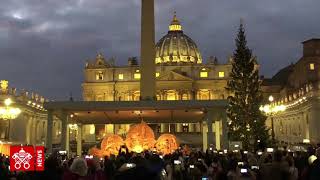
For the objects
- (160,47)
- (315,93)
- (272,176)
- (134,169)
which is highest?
(160,47)

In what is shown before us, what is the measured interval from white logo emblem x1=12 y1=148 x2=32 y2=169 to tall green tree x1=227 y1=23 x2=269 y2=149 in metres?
41.6

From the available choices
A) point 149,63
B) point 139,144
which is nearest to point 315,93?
point 149,63

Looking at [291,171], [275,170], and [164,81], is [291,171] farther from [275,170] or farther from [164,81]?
[164,81]

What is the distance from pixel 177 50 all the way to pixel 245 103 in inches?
2613

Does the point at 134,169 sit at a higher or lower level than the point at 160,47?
lower

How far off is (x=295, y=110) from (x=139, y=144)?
49120 millimetres

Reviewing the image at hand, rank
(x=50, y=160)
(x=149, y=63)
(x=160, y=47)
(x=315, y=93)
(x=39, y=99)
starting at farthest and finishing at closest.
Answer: (x=160, y=47) → (x=39, y=99) → (x=315, y=93) → (x=149, y=63) → (x=50, y=160)

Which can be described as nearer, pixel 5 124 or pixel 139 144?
pixel 139 144

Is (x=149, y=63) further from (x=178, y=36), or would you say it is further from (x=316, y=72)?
(x=178, y=36)

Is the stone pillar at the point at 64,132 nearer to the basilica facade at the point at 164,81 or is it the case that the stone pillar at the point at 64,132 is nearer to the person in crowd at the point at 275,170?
the person in crowd at the point at 275,170

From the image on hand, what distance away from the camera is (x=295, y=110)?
74.6m

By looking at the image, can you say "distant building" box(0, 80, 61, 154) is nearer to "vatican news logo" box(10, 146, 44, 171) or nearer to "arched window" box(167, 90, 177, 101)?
"arched window" box(167, 90, 177, 101)

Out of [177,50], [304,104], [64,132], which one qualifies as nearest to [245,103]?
[304,104]

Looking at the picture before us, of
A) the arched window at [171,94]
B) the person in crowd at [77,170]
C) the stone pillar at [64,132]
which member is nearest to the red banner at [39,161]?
the person in crowd at [77,170]
